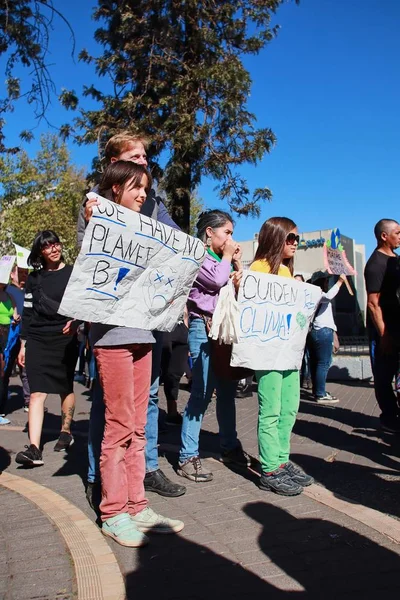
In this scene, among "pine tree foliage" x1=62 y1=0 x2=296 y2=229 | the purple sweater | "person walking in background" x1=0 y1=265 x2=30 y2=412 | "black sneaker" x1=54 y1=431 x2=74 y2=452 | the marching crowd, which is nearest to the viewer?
the marching crowd

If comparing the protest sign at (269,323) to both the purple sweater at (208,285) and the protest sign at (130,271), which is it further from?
the protest sign at (130,271)

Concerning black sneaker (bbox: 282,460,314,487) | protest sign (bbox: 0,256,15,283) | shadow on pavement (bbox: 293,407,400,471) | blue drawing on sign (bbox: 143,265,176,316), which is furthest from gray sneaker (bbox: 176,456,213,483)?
protest sign (bbox: 0,256,15,283)

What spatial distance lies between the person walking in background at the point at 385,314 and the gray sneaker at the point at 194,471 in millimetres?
2330

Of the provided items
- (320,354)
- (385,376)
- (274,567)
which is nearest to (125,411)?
(274,567)

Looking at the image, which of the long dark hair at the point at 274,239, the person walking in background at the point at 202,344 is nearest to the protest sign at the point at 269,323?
the long dark hair at the point at 274,239

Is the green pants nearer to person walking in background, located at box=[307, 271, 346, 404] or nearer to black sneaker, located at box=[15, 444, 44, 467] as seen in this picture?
black sneaker, located at box=[15, 444, 44, 467]

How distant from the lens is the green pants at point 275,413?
3.73 m

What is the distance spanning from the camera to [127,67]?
16859 millimetres

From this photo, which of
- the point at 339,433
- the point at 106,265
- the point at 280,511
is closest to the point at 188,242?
the point at 106,265

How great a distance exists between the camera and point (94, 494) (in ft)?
11.2

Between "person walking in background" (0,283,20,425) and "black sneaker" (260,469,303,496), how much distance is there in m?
3.99

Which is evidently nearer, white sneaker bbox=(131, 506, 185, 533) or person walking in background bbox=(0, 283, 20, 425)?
white sneaker bbox=(131, 506, 185, 533)

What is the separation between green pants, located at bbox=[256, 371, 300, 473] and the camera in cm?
373

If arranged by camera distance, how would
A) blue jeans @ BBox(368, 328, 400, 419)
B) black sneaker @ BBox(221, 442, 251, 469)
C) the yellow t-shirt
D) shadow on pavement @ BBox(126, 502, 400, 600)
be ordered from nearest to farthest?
shadow on pavement @ BBox(126, 502, 400, 600) → the yellow t-shirt → black sneaker @ BBox(221, 442, 251, 469) → blue jeans @ BBox(368, 328, 400, 419)
